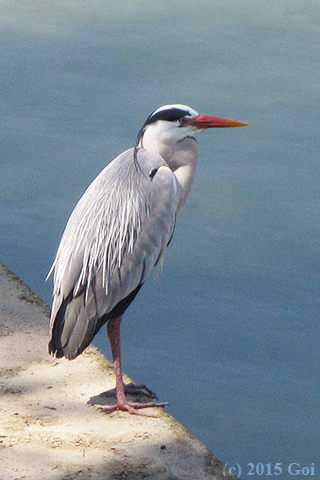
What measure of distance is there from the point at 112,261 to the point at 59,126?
3138 mm

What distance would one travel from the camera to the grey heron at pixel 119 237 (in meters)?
3.12

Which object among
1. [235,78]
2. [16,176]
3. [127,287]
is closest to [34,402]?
[127,287]

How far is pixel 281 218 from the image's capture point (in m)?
5.12

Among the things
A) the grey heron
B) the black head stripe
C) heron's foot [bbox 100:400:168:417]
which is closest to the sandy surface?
heron's foot [bbox 100:400:168:417]

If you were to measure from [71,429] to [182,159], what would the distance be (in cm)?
119

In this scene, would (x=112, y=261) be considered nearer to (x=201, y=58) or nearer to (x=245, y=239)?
(x=245, y=239)

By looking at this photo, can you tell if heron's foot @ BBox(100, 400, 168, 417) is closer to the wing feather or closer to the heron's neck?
the wing feather

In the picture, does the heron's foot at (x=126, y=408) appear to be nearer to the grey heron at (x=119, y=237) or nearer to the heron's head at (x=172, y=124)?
the grey heron at (x=119, y=237)

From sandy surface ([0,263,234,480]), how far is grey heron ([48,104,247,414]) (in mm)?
131

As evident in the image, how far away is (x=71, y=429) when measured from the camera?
299 centimetres

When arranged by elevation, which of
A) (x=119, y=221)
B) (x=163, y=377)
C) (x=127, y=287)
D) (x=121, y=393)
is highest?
(x=119, y=221)

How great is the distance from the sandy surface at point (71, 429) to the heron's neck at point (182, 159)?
818mm

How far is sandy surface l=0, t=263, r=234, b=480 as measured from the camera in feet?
9.07

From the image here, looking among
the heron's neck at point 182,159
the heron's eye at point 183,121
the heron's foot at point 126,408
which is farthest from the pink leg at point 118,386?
the heron's eye at point 183,121
